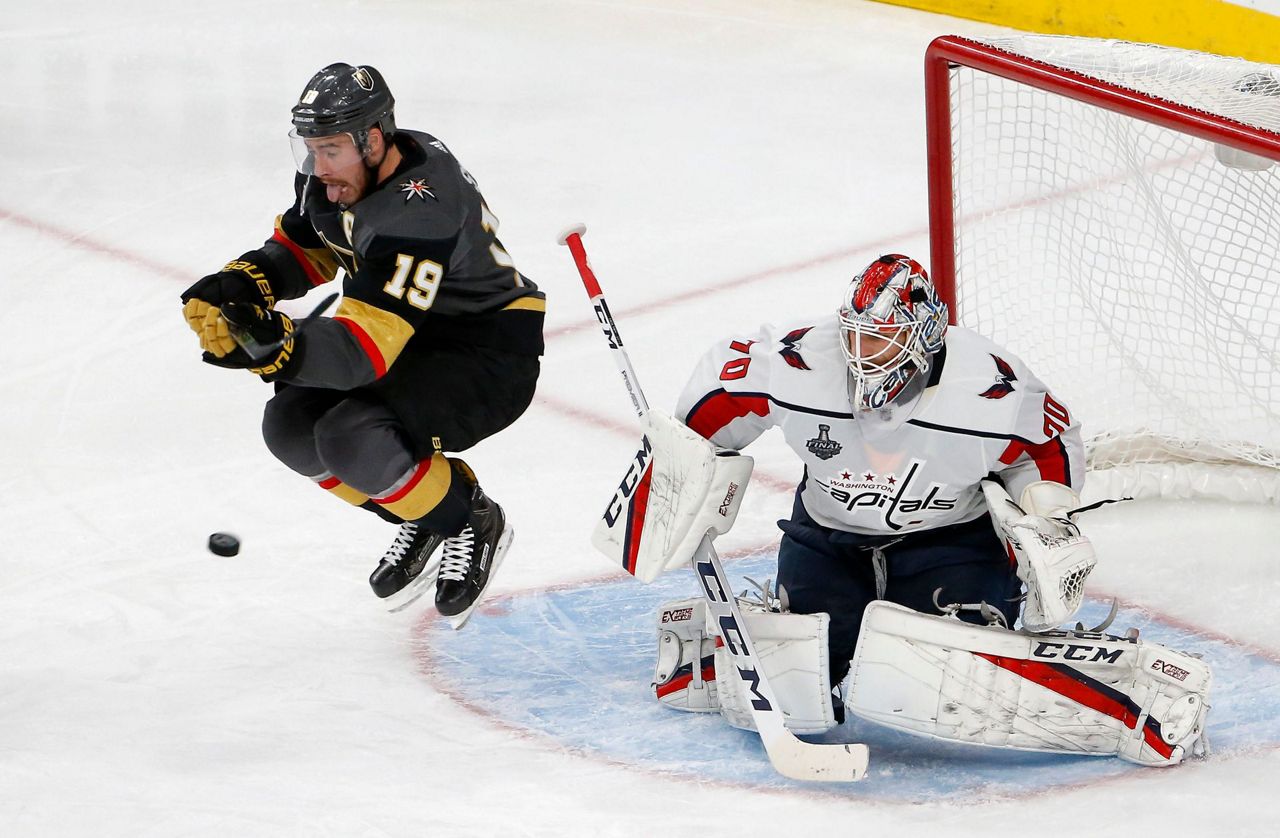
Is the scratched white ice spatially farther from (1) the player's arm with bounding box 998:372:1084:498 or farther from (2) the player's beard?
(2) the player's beard

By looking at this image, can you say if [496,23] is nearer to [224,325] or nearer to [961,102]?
[961,102]

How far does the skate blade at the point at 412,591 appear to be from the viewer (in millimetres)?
3363

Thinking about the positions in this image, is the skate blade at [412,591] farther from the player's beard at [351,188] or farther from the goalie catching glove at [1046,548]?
the goalie catching glove at [1046,548]

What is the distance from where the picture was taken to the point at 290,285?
326 cm

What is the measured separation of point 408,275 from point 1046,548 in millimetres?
1096

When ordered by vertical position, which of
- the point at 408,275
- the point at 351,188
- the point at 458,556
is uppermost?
the point at 351,188

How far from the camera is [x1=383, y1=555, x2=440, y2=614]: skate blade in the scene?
3363 millimetres

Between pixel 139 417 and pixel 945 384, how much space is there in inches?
93.2

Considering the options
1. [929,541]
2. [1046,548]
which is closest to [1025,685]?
[1046,548]

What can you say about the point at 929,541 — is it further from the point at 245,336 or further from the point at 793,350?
the point at 245,336

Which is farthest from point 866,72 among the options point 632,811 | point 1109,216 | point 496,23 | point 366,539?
point 632,811

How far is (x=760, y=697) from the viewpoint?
2832mm

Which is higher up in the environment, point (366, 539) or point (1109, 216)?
point (1109, 216)

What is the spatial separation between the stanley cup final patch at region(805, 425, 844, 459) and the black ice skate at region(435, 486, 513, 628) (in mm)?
686
